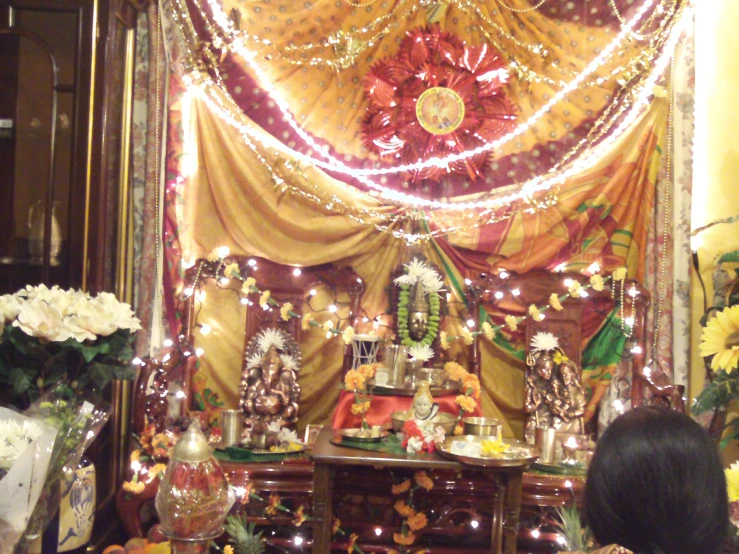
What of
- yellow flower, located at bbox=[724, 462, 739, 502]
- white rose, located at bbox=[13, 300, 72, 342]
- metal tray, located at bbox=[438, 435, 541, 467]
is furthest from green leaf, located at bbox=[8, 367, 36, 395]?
yellow flower, located at bbox=[724, 462, 739, 502]

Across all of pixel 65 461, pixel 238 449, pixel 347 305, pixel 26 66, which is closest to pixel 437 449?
pixel 238 449

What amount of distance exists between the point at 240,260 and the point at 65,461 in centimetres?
239

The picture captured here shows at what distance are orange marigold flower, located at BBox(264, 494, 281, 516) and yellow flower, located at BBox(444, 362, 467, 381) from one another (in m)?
1.03

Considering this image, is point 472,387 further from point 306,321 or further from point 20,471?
point 20,471

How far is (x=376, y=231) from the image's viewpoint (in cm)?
414

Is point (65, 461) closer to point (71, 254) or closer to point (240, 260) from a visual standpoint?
point (71, 254)

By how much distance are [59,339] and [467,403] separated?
1990 millimetres

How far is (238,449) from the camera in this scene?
3.37 m

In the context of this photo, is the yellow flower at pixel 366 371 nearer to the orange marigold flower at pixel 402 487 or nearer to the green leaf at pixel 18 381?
the orange marigold flower at pixel 402 487

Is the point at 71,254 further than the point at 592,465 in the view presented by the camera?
Yes

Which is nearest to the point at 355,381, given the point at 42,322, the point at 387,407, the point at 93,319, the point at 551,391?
the point at 387,407

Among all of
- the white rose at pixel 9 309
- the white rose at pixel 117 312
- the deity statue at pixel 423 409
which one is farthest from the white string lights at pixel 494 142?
the white rose at pixel 9 309

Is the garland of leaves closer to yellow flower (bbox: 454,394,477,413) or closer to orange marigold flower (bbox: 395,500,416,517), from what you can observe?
yellow flower (bbox: 454,394,477,413)

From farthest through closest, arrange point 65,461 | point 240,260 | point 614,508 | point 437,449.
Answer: point 240,260 < point 437,449 < point 65,461 < point 614,508
